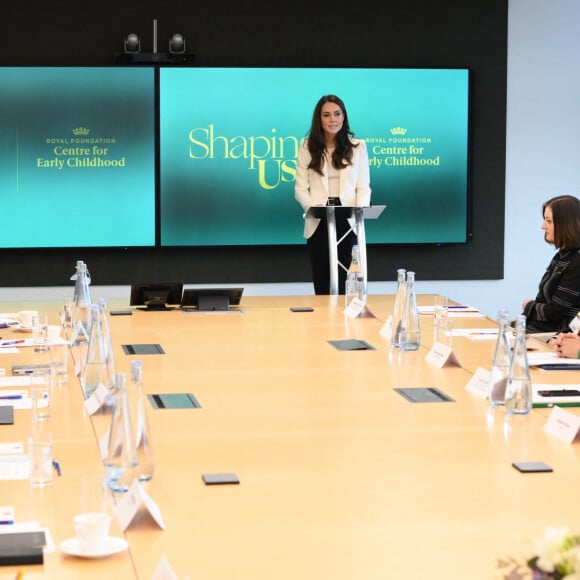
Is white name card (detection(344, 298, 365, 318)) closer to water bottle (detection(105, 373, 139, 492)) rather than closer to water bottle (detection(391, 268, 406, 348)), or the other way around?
water bottle (detection(391, 268, 406, 348))

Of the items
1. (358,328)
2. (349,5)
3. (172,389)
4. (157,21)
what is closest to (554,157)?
(349,5)

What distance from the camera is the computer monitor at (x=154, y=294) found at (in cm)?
554

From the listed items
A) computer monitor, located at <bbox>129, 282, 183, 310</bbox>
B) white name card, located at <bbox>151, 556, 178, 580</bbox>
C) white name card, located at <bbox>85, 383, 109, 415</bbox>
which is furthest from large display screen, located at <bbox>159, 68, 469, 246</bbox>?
white name card, located at <bbox>151, 556, 178, 580</bbox>

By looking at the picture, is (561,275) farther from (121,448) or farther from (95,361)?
(121,448)

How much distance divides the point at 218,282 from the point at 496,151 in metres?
2.49

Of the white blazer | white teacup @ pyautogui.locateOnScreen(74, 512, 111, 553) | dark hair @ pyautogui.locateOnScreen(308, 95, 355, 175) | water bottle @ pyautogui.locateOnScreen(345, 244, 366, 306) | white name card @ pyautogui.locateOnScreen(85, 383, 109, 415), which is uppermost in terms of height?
dark hair @ pyautogui.locateOnScreen(308, 95, 355, 175)

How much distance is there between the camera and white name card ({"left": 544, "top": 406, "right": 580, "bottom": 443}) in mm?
2801

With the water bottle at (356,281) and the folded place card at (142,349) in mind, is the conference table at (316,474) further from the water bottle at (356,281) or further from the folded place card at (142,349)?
the water bottle at (356,281)

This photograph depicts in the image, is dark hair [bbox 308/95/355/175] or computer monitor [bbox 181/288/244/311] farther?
dark hair [bbox 308/95/355/175]

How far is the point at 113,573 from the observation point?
190 cm

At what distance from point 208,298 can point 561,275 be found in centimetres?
170

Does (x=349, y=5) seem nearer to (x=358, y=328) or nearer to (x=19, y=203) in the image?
(x=19, y=203)

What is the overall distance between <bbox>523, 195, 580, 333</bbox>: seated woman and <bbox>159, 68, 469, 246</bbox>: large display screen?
347cm

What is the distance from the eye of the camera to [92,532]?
1.96 meters
